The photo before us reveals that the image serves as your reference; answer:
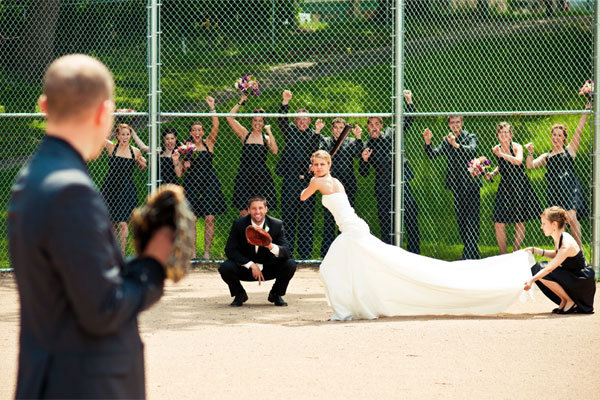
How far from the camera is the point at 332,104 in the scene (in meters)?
17.7

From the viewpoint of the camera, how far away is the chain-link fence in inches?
465

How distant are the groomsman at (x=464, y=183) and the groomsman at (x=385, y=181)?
1.74 feet

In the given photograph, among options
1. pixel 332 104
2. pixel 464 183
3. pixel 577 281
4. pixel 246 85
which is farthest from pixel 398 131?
pixel 332 104

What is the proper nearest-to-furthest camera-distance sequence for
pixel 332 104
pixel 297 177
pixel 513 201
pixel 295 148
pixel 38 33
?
pixel 513 201, pixel 295 148, pixel 297 177, pixel 38 33, pixel 332 104

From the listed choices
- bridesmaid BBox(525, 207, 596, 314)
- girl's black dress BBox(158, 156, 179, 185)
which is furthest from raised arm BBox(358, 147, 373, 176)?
bridesmaid BBox(525, 207, 596, 314)

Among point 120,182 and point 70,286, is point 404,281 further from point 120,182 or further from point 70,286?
point 70,286

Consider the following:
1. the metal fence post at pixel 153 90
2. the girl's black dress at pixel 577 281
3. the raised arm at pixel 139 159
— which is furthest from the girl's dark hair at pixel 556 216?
the raised arm at pixel 139 159

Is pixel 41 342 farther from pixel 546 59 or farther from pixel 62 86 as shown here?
pixel 546 59

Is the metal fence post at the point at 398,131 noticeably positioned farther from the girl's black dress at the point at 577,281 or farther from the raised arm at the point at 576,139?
the girl's black dress at the point at 577,281

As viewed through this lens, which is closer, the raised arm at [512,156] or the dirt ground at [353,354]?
the dirt ground at [353,354]

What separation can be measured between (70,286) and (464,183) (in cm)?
1021

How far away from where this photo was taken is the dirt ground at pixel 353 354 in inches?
220

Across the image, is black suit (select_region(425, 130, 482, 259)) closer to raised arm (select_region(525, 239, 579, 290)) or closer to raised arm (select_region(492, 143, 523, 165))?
raised arm (select_region(492, 143, 523, 165))

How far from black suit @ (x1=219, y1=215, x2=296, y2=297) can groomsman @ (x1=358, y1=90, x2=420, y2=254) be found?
266 cm
